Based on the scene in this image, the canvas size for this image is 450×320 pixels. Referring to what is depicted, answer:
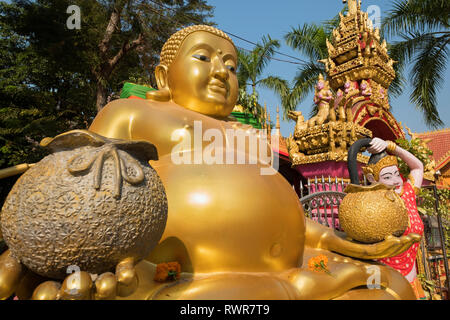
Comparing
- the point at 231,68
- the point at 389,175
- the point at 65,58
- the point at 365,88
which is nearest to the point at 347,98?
the point at 365,88

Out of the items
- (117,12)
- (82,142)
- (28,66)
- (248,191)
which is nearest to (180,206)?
(248,191)

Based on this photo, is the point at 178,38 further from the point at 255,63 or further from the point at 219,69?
the point at 255,63

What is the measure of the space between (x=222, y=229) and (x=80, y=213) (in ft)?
2.48

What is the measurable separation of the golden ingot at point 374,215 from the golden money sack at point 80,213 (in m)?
1.34

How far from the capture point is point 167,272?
1.59m

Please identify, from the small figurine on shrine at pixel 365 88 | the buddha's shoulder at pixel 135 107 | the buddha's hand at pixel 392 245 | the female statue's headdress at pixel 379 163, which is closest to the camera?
the buddha's hand at pixel 392 245

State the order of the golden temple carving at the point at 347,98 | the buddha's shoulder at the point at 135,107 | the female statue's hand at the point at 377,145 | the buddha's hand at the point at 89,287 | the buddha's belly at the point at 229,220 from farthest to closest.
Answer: the golden temple carving at the point at 347,98
the female statue's hand at the point at 377,145
the buddha's shoulder at the point at 135,107
the buddha's belly at the point at 229,220
the buddha's hand at the point at 89,287

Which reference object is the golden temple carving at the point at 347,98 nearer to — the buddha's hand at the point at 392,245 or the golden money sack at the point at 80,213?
the buddha's hand at the point at 392,245

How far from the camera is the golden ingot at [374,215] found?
2.03m

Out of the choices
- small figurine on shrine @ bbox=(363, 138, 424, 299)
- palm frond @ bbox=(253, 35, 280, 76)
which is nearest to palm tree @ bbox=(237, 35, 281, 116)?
palm frond @ bbox=(253, 35, 280, 76)

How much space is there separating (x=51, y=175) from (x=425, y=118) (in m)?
11.6

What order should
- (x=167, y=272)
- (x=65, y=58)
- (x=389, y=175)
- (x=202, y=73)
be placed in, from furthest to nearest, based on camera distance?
(x=65, y=58)
(x=389, y=175)
(x=202, y=73)
(x=167, y=272)

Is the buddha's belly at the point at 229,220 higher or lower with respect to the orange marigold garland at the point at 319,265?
higher

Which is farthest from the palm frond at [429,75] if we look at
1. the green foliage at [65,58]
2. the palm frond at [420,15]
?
the green foliage at [65,58]
